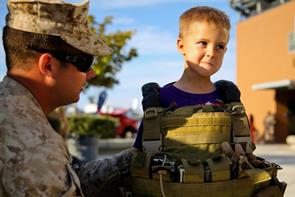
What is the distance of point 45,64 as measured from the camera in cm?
155

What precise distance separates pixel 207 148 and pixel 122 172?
0.40m

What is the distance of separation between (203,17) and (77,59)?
0.85m

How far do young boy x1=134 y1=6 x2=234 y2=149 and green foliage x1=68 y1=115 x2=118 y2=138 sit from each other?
12.1 metres

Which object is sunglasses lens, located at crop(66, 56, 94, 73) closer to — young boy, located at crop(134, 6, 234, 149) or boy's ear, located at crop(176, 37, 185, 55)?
young boy, located at crop(134, 6, 234, 149)

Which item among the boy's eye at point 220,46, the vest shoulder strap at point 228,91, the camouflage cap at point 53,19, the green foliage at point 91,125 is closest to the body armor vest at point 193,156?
the vest shoulder strap at point 228,91

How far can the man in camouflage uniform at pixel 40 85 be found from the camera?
4.54 ft

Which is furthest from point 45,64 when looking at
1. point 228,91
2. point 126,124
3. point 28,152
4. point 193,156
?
point 126,124

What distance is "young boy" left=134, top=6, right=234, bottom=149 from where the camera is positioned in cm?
219

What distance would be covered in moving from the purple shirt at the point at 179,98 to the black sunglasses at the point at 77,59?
0.61 m

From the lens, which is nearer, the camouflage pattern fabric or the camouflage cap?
the camouflage pattern fabric

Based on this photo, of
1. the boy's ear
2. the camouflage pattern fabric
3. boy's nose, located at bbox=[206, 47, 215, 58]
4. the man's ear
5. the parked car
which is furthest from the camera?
the parked car

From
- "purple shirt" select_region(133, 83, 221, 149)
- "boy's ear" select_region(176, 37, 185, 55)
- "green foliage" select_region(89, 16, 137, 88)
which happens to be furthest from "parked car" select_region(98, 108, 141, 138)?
"purple shirt" select_region(133, 83, 221, 149)

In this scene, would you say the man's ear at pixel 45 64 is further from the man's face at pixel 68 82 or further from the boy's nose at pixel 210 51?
the boy's nose at pixel 210 51

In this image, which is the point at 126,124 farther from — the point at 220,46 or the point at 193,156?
the point at 193,156
